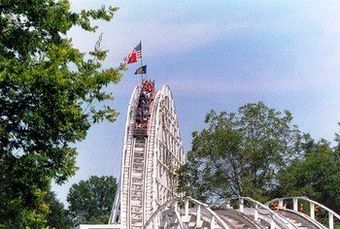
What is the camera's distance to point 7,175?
12.7 m

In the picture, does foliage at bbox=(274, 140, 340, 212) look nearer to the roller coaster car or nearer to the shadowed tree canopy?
the shadowed tree canopy

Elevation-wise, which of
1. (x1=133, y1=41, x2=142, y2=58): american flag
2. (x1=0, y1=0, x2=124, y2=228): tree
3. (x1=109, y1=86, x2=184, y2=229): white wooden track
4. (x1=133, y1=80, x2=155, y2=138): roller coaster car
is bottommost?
(x1=0, y1=0, x2=124, y2=228): tree

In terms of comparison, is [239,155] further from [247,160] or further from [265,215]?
[265,215]

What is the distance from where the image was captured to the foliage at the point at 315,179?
42.8 m

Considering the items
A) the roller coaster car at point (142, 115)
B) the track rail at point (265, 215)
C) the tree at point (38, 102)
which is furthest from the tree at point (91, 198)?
the tree at point (38, 102)

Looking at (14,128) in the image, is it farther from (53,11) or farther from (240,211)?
(240,211)

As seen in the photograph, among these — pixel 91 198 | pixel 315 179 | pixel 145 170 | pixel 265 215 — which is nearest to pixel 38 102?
pixel 265 215

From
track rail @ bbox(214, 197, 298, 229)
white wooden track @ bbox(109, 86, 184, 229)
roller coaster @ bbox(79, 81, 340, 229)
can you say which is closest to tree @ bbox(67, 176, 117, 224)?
roller coaster @ bbox(79, 81, 340, 229)

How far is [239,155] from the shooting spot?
41969 millimetres

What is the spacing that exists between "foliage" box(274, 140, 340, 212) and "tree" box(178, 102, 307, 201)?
79 centimetres

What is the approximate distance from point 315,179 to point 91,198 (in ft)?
149

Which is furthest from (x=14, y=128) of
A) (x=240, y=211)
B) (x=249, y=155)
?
(x=249, y=155)

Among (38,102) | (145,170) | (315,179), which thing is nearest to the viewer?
(38,102)

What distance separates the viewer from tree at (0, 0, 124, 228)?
1247cm
